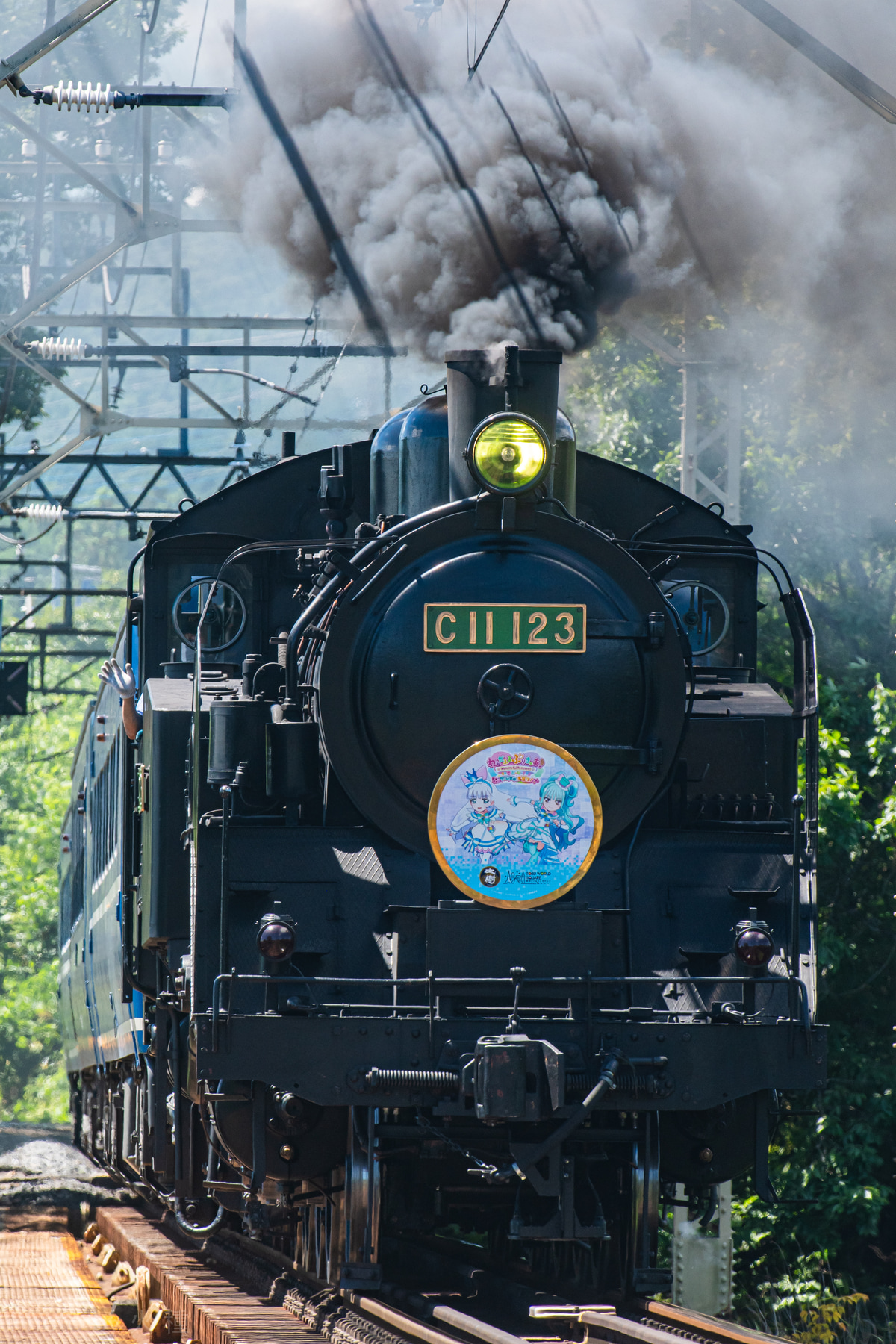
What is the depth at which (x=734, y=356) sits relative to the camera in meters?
13.1

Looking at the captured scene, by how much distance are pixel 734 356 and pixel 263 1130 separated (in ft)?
28.4

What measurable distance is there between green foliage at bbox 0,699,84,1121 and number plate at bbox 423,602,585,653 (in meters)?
33.0

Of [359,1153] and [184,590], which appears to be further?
[184,590]

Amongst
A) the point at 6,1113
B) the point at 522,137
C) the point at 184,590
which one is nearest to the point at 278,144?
the point at 522,137

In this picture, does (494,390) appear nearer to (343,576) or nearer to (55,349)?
(343,576)

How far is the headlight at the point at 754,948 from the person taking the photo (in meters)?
6.09

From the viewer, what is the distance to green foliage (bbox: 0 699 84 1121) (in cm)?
4053

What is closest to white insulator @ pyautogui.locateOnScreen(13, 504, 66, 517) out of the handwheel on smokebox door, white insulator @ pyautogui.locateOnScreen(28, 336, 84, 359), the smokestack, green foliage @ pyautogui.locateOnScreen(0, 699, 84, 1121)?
white insulator @ pyautogui.locateOnScreen(28, 336, 84, 359)

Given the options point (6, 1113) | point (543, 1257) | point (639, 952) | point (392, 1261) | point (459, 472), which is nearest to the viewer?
point (639, 952)

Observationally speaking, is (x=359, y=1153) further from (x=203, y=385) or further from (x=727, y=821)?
(x=203, y=385)

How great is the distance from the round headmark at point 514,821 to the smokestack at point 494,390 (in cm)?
117

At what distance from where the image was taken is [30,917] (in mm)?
40281

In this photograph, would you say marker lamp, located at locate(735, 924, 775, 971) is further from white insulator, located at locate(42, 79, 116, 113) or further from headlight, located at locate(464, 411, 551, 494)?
white insulator, located at locate(42, 79, 116, 113)

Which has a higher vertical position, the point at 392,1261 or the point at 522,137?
the point at 522,137
